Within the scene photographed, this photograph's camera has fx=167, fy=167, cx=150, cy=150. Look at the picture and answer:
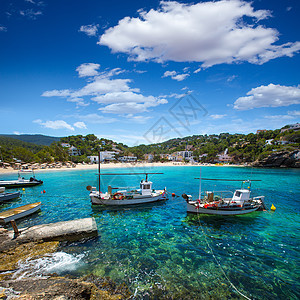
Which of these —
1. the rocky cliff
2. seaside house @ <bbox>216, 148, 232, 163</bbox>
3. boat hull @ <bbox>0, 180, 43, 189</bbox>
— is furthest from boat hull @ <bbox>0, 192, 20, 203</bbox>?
seaside house @ <bbox>216, 148, 232, 163</bbox>

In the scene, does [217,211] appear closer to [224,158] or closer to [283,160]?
[283,160]

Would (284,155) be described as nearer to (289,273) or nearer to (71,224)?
(289,273)

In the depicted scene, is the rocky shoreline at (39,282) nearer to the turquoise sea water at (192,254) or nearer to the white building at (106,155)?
the turquoise sea water at (192,254)

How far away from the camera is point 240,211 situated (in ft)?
68.9

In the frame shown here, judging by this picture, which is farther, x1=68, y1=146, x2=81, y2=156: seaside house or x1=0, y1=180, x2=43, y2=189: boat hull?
x1=68, y1=146, x2=81, y2=156: seaside house

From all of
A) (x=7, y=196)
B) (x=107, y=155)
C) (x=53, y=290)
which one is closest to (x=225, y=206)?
(x=53, y=290)

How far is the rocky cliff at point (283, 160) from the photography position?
8812 centimetres

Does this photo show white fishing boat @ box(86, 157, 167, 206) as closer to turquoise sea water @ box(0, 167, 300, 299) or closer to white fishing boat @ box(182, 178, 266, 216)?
turquoise sea water @ box(0, 167, 300, 299)

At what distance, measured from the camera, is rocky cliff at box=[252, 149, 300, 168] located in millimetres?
88125

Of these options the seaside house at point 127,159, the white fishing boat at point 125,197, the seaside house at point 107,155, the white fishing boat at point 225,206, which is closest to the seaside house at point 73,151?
the seaside house at point 107,155

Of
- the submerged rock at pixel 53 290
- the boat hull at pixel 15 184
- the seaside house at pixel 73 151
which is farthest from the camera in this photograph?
the seaside house at pixel 73 151

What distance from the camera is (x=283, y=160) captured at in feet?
296

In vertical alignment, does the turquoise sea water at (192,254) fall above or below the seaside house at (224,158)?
below

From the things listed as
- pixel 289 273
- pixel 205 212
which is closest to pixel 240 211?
pixel 205 212
